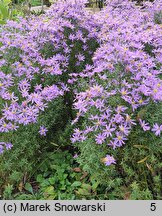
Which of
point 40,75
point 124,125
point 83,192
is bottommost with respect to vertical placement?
point 83,192

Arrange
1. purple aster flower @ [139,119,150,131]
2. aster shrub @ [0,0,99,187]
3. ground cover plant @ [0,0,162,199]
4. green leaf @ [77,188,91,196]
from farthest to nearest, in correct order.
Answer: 1. green leaf @ [77,188,91,196]
2. aster shrub @ [0,0,99,187]
3. ground cover plant @ [0,0,162,199]
4. purple aster flower @ [139,119,150,131]

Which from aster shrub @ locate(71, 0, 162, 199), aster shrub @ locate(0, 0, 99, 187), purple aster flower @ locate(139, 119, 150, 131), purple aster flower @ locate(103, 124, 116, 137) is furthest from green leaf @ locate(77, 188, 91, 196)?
purple aster flower @ locate(139, 119, 150, 131)

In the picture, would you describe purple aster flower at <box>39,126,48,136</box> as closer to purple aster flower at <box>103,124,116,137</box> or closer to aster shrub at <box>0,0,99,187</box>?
aster shrub at <box>0,0,99,187</box>

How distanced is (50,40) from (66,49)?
0.58 feet

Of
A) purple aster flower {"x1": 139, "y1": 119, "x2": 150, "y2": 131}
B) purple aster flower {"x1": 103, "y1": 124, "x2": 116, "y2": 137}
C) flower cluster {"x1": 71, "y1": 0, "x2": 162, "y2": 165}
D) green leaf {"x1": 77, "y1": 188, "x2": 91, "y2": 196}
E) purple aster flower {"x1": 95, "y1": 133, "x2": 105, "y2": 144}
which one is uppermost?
flower cluster {"x1": 71, "y1": 0, "x2": 162, "y2": 165}

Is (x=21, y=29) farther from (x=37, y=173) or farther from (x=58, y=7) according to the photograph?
(x=37, y=173)

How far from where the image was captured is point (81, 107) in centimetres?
286

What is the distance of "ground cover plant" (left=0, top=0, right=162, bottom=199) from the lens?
2760 mm

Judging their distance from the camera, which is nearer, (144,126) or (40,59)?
(144,126)

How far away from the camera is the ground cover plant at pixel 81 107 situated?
9.05ft

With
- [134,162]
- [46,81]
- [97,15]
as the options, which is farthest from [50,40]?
[134,162]

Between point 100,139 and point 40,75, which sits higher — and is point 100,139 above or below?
below

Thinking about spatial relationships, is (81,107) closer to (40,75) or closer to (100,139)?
(100,139)

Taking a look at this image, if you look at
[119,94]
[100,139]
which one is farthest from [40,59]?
[100,139]
